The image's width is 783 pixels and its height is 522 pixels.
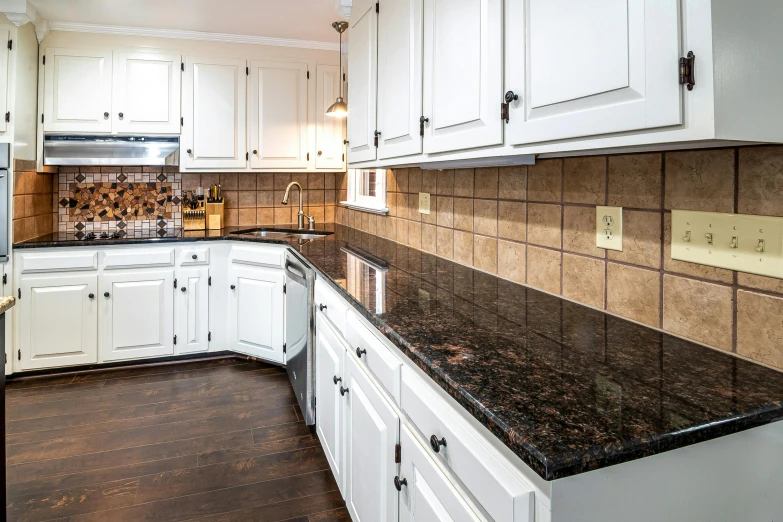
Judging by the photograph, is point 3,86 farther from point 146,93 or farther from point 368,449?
point 368,449

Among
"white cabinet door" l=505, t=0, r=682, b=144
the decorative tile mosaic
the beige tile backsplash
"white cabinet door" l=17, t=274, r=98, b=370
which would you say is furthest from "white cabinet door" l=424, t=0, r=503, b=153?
the decorative tile mosaic

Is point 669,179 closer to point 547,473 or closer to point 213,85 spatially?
point 547,473

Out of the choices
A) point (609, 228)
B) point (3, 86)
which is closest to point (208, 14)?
point (3, 86)

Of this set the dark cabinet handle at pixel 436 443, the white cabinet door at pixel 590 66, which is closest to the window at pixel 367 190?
the white cabinet door at pixel 590 66

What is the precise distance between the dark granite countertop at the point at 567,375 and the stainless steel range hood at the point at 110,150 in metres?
2.56

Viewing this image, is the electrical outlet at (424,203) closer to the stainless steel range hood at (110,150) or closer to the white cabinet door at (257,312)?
the white cabinet door at (257,312)

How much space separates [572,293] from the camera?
1465mm

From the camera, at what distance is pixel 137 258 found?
330cm

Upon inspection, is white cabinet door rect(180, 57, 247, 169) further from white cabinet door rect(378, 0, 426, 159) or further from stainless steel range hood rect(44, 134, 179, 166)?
white cabinet door rect(378, 0, 426, 159)

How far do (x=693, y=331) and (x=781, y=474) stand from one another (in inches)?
13.0

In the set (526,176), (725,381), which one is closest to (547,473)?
(725,381)

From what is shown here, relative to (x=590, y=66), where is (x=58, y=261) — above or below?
below

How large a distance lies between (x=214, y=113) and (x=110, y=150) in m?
0.74

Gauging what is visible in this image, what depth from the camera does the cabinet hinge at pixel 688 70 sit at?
0.76 metres
